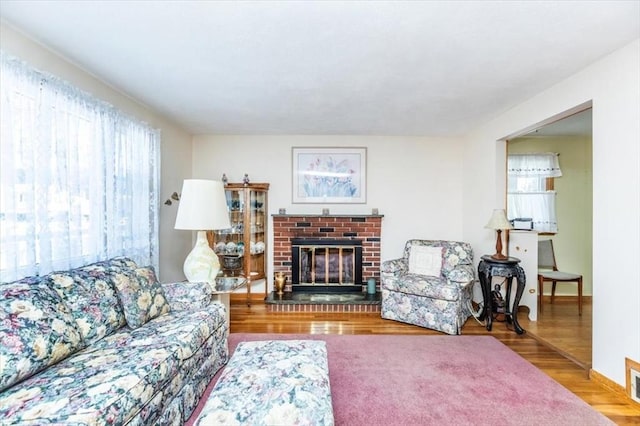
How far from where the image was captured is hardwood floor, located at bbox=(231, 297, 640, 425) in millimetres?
2067

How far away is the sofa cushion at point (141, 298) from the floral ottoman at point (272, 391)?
795 mm

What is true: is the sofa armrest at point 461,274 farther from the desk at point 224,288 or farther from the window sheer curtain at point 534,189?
the desk at point 224,288

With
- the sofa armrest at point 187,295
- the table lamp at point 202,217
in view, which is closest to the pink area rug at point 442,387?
the sofa armrest at point 187,295

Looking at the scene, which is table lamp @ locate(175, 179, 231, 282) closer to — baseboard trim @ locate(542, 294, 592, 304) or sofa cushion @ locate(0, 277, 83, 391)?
sofa cushion @ locate(0, 277, 83, 391)

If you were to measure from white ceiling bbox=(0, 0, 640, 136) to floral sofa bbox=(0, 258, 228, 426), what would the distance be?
1.54 m

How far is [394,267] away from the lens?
12.4 ft

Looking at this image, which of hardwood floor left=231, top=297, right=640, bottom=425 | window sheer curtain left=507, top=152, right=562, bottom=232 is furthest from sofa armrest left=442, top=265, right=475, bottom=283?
window sheer curtain left=507, top=152, right=562, bottom=232

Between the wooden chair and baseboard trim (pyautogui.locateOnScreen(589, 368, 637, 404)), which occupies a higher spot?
the wooden chair

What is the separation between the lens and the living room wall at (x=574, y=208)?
172 inches

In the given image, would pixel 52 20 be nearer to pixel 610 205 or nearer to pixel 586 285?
pixel 610 205

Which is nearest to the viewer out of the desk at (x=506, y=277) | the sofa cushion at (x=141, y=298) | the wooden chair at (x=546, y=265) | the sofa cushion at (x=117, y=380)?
the sofa cushion at (x=117, y=380)

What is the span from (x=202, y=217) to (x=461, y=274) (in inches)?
110

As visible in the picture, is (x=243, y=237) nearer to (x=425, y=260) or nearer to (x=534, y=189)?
(x=425, y=260)

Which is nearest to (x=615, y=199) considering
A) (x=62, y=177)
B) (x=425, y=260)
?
(x=425, y=260)
